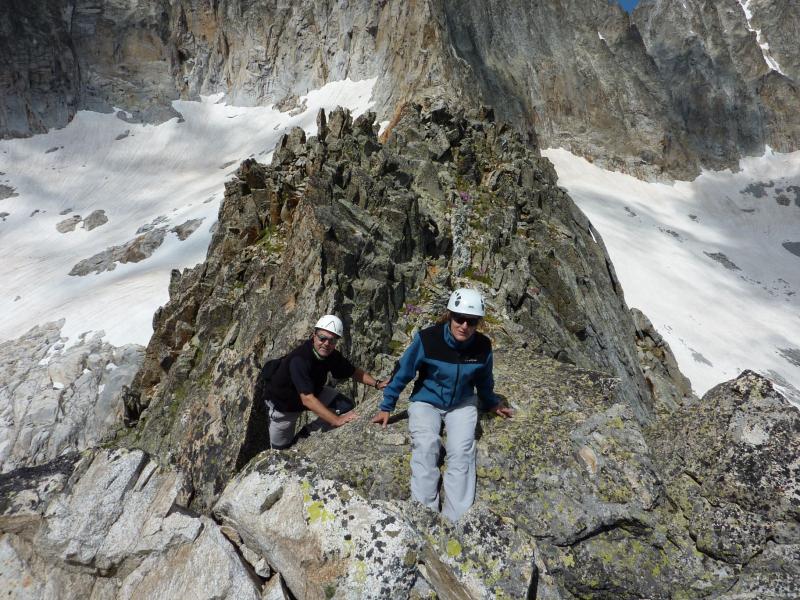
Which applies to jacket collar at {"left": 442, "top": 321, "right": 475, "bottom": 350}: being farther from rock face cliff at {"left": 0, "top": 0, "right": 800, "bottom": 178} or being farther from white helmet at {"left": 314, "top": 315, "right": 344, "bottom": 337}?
rock face cliff at {"left": 0, "top": 0, "right": 800, "bottom": 178}

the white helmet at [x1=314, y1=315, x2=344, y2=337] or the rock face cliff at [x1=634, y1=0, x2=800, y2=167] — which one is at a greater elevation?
the rock face cliff at [x1=634, y1=0, x2=800, y2=167]

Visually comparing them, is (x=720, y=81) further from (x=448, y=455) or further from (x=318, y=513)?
(x=318, y=513)

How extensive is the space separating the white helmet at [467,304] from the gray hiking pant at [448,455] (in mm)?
1332

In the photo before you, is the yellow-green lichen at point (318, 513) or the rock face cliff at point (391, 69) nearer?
the yellow-green lichen at point (318, 513)

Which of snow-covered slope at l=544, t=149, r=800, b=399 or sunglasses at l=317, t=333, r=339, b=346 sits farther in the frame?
snow-covered slope at l=544, t=149, r=800, b=399

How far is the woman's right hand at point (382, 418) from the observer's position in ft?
20.3

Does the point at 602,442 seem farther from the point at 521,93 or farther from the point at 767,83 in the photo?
the point at 767,83

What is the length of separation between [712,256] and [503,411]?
194 feet

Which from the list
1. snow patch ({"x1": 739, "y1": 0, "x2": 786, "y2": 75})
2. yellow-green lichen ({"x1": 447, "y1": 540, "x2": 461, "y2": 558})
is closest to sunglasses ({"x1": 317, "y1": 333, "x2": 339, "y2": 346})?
yellow-green lichen ({"x1": 447, "y1": 540, "x2": 461, "y2": 558})

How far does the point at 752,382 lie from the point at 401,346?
762cm

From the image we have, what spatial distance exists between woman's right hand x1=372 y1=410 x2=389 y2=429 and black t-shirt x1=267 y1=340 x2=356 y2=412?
107cm

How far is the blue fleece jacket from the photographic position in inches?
224

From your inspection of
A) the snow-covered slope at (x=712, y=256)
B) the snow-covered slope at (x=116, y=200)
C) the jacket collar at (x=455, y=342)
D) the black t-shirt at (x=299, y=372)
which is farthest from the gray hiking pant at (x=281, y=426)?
the snow-covered slope at (x=712, y=256)

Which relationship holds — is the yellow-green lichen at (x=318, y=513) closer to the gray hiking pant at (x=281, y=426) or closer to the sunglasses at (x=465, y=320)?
the gray hiking pant at (x=281, y=426)
